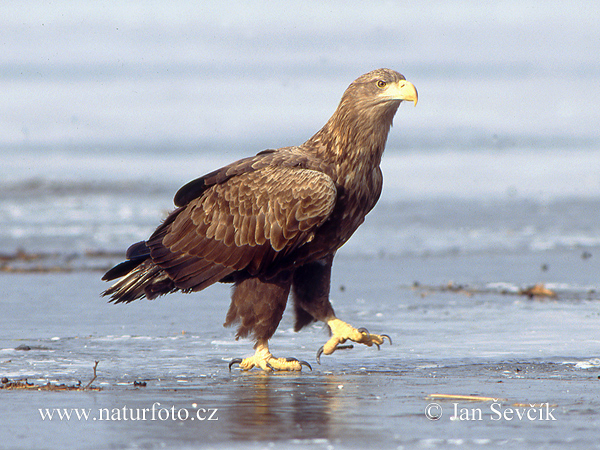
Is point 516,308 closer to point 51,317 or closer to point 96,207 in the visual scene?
point 51,317

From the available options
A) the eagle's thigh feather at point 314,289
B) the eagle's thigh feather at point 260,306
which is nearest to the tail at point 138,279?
the eagle's thigh feather at point 260,306

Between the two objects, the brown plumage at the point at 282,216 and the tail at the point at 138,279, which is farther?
the tail at the point at 138,279

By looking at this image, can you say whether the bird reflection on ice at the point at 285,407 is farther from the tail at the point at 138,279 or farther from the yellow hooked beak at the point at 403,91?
the yellow hooked beak at the point at 403,91

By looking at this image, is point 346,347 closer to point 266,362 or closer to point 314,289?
point 314,289

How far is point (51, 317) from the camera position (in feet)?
24.2

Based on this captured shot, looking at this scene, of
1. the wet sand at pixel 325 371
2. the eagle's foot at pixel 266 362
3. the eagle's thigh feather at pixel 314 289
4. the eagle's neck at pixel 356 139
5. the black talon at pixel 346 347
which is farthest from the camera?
the black talon at pixel 346 347

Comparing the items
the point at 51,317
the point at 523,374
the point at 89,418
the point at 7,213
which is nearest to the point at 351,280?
the point at 51,317

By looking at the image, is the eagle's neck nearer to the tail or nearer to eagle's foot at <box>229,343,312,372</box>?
eagle's foot at <box>229,343,312,372</box>

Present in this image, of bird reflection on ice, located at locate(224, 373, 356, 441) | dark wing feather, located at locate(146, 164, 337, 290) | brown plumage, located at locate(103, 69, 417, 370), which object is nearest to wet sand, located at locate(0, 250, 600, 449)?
bird reflection on ice, located at locate(224, 373, 356, 441)

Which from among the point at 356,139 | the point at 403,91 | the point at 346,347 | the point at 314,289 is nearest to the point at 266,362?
the point at 314,289

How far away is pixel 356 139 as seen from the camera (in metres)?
5.95

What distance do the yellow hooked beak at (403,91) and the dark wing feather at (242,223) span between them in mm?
668

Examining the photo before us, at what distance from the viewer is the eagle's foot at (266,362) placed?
224 inches

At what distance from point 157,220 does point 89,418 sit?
11.3 m
